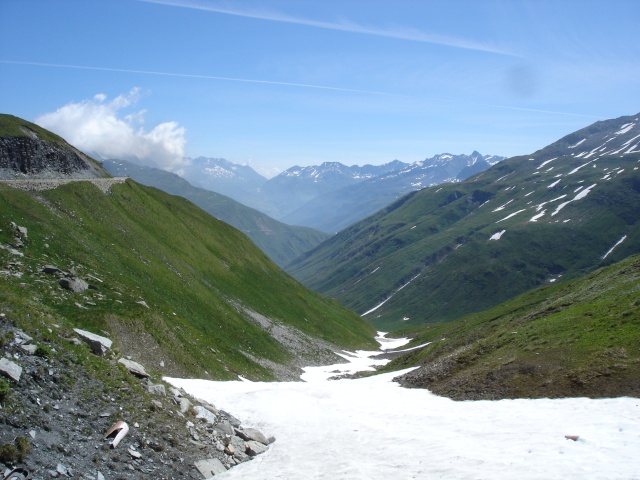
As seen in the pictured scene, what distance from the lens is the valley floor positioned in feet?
62.2

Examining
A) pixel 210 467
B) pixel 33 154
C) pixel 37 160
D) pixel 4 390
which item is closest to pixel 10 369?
pixel 4 390

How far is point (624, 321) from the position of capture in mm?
34000

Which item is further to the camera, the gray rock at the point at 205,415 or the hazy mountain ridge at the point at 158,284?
the hazy mountain ridge at the point at 158,284

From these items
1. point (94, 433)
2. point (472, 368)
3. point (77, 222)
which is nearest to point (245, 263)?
point (77, 222)

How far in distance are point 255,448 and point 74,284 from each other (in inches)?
899

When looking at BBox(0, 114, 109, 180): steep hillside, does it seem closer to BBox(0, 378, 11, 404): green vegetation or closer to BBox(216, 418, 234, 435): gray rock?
BBox(216, 418, 234, 435): gray rock

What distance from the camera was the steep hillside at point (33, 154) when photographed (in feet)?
229

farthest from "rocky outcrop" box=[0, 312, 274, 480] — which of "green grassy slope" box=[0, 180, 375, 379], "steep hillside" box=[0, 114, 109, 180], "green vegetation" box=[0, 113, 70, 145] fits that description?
"green vegetation" box=[0, 113, 70, 145]

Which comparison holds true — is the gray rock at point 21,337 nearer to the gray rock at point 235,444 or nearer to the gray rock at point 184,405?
the gray rock at point 184,405

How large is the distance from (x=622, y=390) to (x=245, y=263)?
8620cm

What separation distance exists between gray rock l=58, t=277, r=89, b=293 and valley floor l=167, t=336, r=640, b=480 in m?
12.0

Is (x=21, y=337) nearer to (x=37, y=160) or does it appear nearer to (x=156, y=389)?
(x=156, y=389)

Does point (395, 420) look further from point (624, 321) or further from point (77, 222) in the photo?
point (77, 222)

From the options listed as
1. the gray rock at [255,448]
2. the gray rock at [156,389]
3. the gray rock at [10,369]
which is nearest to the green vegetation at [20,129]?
the gray rock at [156,389]
